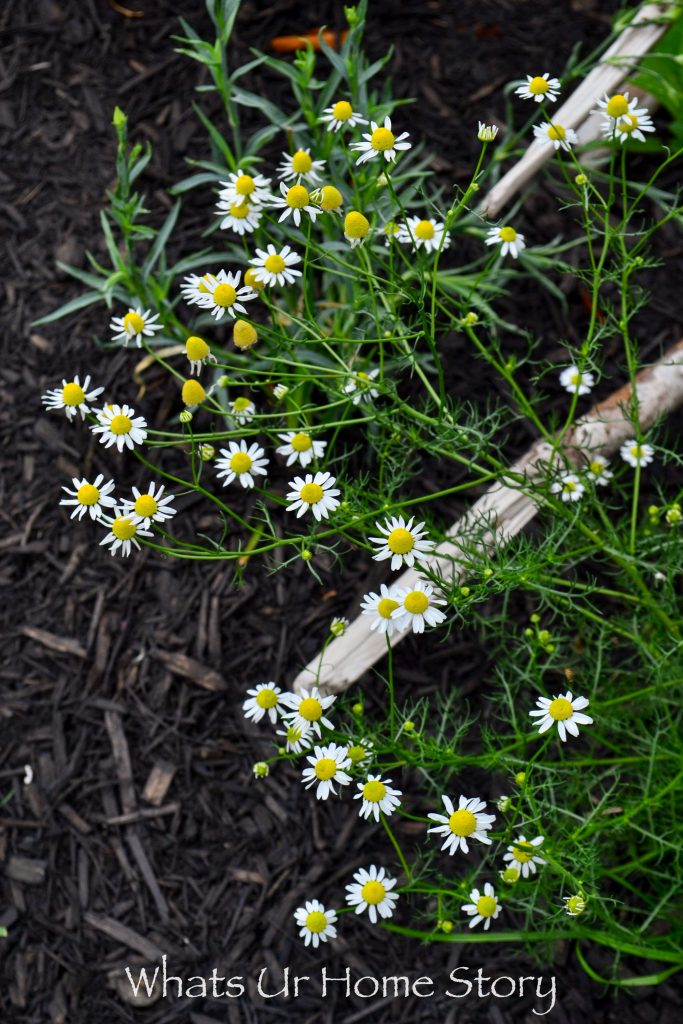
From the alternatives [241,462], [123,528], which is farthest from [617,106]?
[123,528]

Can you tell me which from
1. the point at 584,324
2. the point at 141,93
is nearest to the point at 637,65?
the point at 584,324

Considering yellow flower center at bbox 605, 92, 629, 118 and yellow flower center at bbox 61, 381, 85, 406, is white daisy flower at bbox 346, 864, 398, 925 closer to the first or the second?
yellow flower center at bbox 61, 381, 85, 406

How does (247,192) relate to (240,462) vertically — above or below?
above

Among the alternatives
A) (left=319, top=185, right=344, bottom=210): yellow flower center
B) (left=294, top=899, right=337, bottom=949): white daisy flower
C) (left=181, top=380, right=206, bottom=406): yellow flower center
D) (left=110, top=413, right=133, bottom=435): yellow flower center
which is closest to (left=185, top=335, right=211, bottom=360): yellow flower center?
(left=181, top=380, right=206, bottom=406): yellow flower center

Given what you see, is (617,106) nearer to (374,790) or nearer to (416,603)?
(416,603)

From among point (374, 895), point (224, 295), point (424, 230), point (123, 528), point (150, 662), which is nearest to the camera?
point (123, 528)

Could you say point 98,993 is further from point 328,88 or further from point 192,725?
point 328,88
